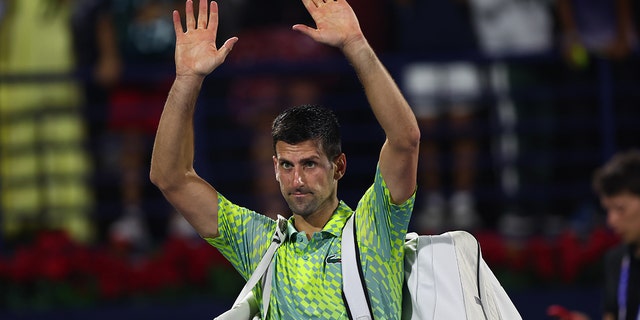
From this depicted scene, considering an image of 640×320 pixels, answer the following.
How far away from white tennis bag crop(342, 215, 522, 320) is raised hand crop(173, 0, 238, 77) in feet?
2.45

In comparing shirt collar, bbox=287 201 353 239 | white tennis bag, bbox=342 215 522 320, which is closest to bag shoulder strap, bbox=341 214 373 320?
white tennis bag, bbox=342 215 522 320

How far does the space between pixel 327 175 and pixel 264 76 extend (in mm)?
4702

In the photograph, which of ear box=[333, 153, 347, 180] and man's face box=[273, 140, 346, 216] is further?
ear box=[333, 153, 347, 180]

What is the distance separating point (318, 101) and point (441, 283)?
4.74 metres

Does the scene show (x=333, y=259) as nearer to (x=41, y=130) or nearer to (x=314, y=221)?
(x=314, y=221)

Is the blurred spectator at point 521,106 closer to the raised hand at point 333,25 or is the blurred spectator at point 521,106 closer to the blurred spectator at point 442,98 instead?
the blurred spectator at point 442,98

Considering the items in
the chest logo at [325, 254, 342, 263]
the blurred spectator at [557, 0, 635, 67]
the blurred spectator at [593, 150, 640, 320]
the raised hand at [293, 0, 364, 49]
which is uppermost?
the raised hand at [293, 0, 364, 49]

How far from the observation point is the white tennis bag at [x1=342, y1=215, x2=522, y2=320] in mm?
4699

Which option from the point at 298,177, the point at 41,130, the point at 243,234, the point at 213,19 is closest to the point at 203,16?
the point at 213,19

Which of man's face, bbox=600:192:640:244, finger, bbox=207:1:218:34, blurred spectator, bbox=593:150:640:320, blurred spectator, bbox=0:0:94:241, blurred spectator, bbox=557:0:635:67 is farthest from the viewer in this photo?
blurred spectator, bbox=557:0:635:67

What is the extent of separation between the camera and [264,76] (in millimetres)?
9508

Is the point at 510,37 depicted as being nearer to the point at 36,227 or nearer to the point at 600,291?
the point at 600,291

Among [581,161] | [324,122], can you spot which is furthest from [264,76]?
[324,122]

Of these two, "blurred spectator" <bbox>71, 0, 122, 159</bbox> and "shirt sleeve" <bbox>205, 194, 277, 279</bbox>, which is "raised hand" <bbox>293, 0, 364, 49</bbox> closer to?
"shirt sleeve" <bbox>205, 194, 277, 279</bbox>
